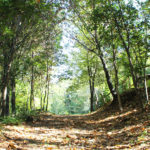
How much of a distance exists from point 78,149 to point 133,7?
799 centimetres

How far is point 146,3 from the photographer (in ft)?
29.6

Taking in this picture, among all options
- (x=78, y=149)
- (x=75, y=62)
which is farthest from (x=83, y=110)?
(x=78, y=149)

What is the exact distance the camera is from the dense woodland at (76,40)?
8869 mm

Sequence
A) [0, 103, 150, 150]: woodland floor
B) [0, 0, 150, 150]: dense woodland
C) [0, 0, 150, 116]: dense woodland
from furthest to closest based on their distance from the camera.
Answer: [0, 0, 150, 116]: dense woodland < [0, 0, 150, 150]: dense woodland < [0, 103, 150, 150]: woodland floor

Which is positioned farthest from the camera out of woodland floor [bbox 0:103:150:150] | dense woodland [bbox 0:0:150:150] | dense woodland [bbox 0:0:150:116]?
dense woodland [bbox 0:0:150:116]

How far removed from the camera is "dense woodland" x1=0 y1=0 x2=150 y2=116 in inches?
349

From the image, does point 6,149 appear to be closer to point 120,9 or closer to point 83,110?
point 120,9

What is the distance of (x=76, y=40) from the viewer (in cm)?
1587

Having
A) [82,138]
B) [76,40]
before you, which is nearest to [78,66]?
[76,40]

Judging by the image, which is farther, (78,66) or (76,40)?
(78,66)

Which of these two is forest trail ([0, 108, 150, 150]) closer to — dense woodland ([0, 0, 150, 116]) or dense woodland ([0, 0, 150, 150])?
dense woodland ([0, 0, 150, 150])

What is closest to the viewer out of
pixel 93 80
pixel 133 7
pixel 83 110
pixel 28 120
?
pixel 133 7

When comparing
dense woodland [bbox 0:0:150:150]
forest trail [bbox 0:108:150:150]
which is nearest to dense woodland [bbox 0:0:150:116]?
dense woodland [bbox 0:0:150:150]

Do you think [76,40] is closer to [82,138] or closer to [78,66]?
[78,66]
